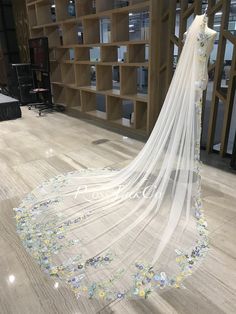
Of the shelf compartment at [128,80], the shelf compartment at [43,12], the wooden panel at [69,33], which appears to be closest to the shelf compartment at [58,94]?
the wooden panel at [69,33]

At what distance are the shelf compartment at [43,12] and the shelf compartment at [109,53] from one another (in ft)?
7.68

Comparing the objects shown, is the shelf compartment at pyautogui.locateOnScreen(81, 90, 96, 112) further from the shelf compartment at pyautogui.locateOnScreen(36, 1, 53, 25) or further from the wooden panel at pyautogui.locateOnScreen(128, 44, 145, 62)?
the shelf compartment at pyautogui.locateOnScreen(36, 1, 53, 25)

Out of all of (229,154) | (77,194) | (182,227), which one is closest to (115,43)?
(229,154)

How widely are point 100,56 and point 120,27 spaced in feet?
2.02

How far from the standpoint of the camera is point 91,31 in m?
4.56

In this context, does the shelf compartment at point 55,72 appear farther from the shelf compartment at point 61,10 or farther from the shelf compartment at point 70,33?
the shelf compartment at point 61,10

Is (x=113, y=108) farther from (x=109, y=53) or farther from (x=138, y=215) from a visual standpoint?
(x=138, y=215)

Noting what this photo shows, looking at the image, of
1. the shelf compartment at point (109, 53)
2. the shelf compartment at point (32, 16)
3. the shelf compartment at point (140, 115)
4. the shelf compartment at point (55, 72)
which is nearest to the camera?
the shelf compartment at point (140, 115)

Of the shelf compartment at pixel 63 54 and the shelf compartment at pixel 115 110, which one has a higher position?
the shelf compartment at pixel 63 54

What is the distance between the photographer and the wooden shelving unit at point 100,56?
3904 millimetres

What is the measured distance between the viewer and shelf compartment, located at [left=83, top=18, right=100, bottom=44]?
4.50m

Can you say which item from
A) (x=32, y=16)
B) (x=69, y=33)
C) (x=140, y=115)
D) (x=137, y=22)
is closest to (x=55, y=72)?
(x=69, y=33)

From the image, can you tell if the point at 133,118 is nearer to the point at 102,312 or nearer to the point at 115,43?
the point at 115,43

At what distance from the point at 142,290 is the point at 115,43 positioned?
357 centimetres
